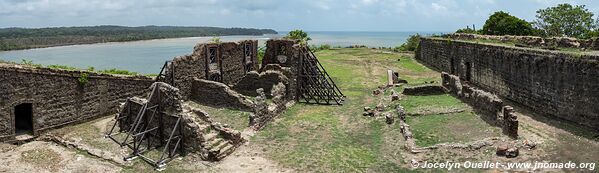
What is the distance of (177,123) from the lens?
51.5ft

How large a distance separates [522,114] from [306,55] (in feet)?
37.2

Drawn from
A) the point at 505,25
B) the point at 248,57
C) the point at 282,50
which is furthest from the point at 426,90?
the point at 505,25

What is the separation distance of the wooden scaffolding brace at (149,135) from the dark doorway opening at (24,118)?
12.2 feet

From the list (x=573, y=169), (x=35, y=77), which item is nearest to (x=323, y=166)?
(x=573, y=169)

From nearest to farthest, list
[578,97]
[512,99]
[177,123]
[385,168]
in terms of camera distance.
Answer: [385,168] < [177,123] < [578,97] < [512,99]

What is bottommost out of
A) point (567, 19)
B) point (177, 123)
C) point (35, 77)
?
point (177, 123)

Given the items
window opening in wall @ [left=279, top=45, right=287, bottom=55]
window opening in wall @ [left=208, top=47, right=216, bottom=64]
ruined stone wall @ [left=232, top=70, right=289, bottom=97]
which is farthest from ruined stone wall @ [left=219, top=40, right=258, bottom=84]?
ruined stone wall @ [left=232, top=70, right=289, bottom=97]

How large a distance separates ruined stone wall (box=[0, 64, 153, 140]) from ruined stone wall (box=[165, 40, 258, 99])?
1979 mm

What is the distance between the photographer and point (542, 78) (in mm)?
20625

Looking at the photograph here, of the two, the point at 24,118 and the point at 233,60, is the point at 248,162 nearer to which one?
the point at 24,118

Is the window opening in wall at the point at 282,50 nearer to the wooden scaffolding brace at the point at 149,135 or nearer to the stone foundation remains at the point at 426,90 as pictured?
the stone foundation remains at the point at 426,90

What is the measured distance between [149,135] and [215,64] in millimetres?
11843

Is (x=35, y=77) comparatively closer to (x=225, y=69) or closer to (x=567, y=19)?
(x=225, y=69)

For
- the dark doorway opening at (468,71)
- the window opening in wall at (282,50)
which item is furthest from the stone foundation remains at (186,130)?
the dark doorway opening at (468,71)
